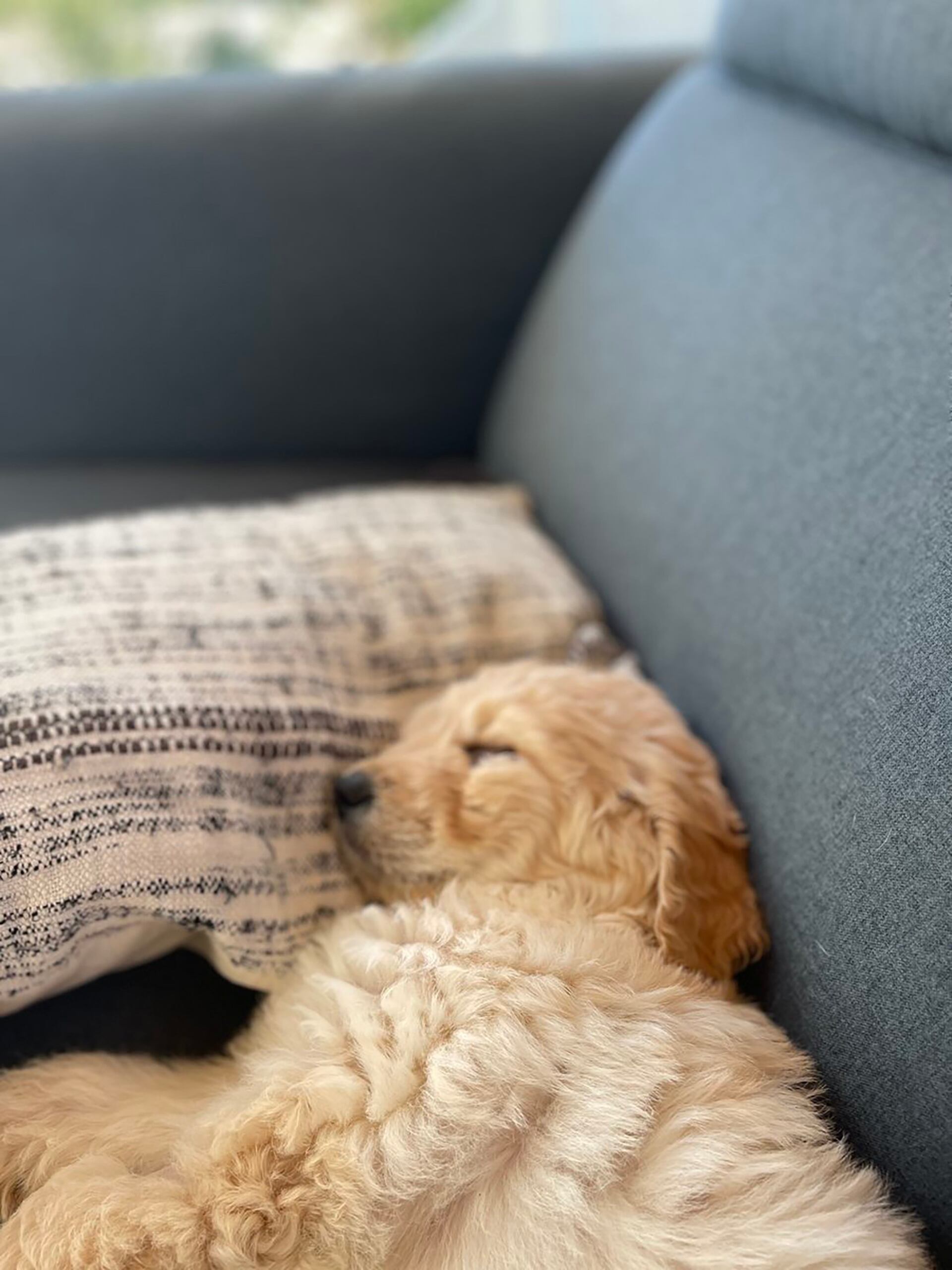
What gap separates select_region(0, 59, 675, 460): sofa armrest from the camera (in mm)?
1948

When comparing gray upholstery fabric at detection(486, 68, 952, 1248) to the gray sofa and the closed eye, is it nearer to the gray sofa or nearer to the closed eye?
the gray sofa

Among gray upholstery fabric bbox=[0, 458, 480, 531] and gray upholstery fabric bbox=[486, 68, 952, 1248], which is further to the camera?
gray upholstery fabric bbox=[0, 458, 480, 531]

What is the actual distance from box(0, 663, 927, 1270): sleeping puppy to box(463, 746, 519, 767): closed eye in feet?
0.19

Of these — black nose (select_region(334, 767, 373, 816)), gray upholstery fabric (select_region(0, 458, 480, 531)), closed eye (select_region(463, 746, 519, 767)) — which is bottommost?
gray upholstery fabric (select_region(0, 458, 480, 531))

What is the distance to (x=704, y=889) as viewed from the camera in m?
1.11

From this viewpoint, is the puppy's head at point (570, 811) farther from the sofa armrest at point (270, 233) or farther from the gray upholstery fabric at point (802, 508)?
the sofa armrest at point (270, 233)

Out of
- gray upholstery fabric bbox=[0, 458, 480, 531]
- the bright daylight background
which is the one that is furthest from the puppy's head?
the bright daylight background

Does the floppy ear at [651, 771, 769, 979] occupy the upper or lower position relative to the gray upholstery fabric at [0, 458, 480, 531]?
upper

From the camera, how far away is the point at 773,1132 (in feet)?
2.93

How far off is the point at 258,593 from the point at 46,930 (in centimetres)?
48

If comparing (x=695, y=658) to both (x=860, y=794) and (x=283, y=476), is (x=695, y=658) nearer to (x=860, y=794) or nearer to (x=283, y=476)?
(x=860, y=794)

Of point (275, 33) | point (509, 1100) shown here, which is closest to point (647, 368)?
point (509, 1100)

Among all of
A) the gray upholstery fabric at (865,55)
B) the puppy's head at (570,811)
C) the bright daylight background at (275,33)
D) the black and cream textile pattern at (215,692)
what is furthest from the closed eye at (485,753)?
the bright daylight background at (275,33)

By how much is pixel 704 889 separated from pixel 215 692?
53 cm
